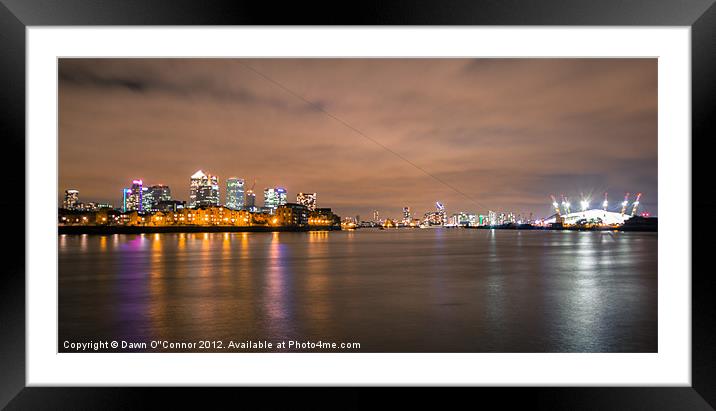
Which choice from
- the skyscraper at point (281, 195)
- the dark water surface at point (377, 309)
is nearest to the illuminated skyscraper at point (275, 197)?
the skyscraper at point (281, 195)

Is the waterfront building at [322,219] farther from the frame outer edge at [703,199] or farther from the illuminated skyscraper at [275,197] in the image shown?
the frame outer edge at [703,199]

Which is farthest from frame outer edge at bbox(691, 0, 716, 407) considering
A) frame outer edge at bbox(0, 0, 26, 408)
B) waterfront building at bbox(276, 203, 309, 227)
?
waterfront building at bbox(276, 203, 309, 227)

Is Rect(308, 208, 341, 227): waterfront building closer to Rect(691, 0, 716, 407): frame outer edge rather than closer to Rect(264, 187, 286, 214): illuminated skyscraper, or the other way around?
Rect(264, 187, 286, 214): illuminated skyscraper

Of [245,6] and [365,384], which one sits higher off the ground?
[245,6]

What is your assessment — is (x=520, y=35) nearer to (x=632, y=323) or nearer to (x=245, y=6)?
(x=245, y=6)

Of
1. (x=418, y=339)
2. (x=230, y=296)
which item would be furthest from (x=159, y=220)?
(x=418, y=339)

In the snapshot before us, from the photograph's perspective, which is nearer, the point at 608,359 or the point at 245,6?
the point at 245,6
